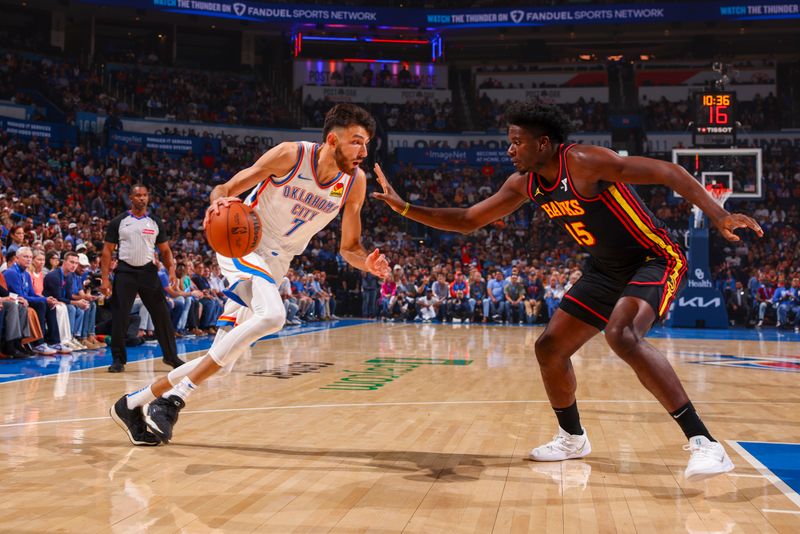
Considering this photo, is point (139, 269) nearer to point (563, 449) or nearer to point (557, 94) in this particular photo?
point (563, 449)

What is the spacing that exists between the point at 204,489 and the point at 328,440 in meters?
1.29

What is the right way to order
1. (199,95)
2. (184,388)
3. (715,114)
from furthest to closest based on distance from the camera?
(199,95) → (715,114) → (184,388)

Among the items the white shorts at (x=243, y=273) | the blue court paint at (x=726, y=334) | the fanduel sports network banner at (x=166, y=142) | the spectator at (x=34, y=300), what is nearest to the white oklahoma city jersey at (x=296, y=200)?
the white shorts at (x=243, y=273)

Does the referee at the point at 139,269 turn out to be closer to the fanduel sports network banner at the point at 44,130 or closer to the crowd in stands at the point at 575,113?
the fanduel sports network banner at the point at 44,130

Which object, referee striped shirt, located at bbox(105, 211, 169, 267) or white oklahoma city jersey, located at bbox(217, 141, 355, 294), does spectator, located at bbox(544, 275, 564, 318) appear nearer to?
referee striped shirt, located at bbox(105, 211, 169, 267)

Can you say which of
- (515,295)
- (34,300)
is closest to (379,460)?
(34,300)

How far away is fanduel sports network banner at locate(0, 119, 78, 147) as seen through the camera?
22.7 metres

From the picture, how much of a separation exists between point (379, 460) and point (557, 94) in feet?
101

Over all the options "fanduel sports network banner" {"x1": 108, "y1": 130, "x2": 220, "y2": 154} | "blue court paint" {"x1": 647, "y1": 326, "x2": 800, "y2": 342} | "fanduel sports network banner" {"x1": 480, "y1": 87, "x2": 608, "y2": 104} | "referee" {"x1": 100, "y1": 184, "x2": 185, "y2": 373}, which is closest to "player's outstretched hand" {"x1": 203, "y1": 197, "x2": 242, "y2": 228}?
"referee" {"x1": 100, "y1": 184, "x2": 185, "y2": 373}

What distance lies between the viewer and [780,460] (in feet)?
13.6

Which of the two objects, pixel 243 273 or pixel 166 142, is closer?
pixel 243 273

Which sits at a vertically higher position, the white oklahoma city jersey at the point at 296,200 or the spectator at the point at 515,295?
the white oklahoma city jersey at the point at 296,200

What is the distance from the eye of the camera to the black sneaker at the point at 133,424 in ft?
14.4

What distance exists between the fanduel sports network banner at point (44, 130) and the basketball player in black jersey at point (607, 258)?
22.1 metres
